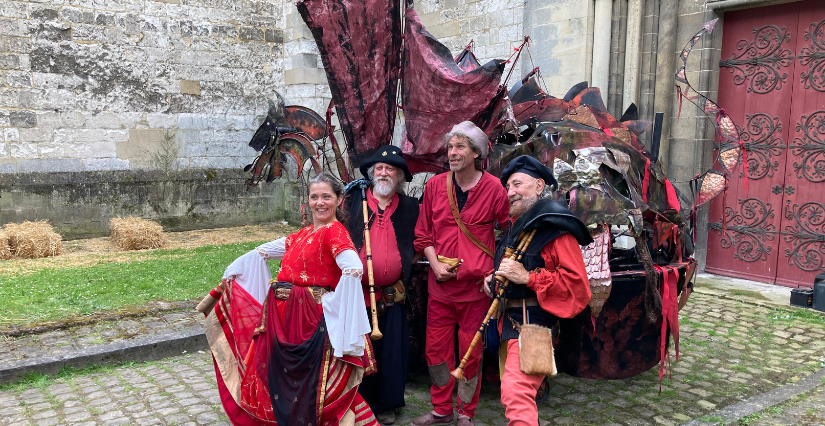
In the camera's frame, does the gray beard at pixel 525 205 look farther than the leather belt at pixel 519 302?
Yes

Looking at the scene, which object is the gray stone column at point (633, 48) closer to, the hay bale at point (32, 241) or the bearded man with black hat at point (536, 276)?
the bearded man with black hat at point (536, 276)

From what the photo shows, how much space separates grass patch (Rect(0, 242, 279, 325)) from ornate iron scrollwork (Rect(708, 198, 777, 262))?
237 inches

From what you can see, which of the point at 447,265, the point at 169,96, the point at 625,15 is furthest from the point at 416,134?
the point at 169,96

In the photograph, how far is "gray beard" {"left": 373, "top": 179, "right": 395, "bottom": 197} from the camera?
4.29 meters

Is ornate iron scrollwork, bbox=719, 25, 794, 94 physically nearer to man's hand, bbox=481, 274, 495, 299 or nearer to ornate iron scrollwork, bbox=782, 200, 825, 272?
ornate iron scrollwork, bbox=782, 200, 825, 272

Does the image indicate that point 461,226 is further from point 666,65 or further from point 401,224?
point 666,65

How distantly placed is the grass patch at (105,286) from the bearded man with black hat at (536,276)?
15.0 ft

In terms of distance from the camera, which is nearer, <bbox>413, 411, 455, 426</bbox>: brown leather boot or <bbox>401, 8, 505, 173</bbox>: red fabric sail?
<bbox>413, 411, 455, 426</bbox>: brown leather boot

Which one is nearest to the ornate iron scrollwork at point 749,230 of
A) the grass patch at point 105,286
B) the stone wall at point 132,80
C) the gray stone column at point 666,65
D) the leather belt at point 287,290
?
the gray stone column at point 666,65

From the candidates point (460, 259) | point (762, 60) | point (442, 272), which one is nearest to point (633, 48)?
point (762, 60)

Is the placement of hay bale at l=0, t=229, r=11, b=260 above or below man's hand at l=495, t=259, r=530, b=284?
below

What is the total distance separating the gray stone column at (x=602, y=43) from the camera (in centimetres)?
834

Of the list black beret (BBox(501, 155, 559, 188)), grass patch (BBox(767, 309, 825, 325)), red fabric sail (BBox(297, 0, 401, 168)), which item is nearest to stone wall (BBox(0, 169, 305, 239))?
red fabric sail (BBox(297, 0, 401, 168))

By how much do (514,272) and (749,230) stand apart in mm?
5863
